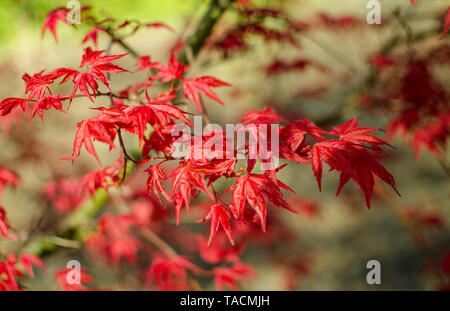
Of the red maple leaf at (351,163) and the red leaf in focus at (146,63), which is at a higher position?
the red leaf in focus at (146,63)

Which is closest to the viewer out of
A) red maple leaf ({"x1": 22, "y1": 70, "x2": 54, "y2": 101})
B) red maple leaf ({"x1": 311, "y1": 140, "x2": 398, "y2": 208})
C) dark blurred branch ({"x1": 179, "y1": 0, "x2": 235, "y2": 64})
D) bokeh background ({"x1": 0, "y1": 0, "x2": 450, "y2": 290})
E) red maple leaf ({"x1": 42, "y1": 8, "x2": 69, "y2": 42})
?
red maple leaf ({"x1": 311, "y1": 140, "x2": 398, "y2": 208})

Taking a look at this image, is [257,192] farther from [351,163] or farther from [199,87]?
[199,87]

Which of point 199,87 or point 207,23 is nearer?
point 199,87

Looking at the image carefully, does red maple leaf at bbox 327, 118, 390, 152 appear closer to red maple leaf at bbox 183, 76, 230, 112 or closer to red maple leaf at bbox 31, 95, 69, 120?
red maple leaf at bbox 183, 76, 230, 112

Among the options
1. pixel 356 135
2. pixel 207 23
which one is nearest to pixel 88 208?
pixel 207 23

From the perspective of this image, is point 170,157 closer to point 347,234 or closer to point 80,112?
point 347,234

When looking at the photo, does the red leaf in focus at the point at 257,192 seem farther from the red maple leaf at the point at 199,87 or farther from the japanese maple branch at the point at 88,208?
the japanese maple branch at the point at 88,208

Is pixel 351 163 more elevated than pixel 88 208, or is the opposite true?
pixel 351 163

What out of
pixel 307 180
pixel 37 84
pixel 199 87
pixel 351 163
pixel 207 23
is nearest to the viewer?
pixel 351 163

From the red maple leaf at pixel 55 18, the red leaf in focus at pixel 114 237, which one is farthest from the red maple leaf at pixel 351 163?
the red leaf in focus at pixel 114 237

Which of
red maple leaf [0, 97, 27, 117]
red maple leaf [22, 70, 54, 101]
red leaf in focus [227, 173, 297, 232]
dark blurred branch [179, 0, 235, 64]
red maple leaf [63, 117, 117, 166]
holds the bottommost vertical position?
red leaf in focus [227, 173, 297, 232]

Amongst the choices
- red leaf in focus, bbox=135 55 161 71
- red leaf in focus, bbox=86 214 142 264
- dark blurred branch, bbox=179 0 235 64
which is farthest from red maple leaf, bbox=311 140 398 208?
red leaf in focus, bbox=86 214 142 264
